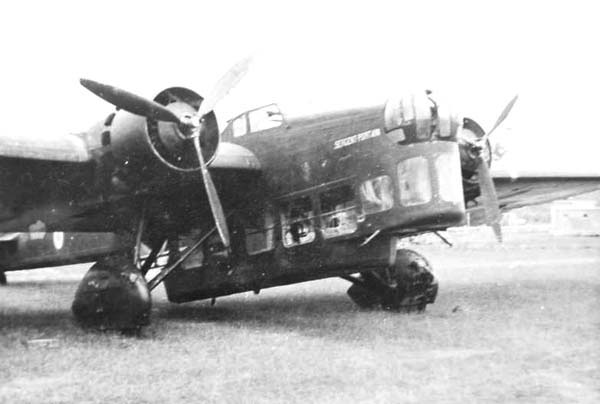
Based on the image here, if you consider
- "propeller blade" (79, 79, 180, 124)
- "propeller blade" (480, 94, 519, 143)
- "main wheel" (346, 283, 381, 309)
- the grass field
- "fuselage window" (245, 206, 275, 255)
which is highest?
"propeller blade" (79, 79, 180, 124)

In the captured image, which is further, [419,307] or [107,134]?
[419,307]

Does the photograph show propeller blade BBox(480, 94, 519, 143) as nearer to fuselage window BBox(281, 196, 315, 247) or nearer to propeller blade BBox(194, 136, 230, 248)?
fuselage window BBox(281, 196, 315, 247)

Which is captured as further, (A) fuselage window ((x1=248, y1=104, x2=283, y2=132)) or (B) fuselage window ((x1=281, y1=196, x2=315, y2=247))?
(A) fuselage window ((x1=248, y1=104, x2=283, y2=132))

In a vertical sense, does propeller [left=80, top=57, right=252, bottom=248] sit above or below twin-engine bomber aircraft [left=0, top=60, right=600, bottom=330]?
above

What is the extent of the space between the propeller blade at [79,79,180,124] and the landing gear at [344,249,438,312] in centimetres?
428

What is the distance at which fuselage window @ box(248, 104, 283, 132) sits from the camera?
33.1ft

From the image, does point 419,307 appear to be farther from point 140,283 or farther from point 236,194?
point 140,283

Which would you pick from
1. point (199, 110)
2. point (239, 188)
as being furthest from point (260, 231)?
point (199, 110)

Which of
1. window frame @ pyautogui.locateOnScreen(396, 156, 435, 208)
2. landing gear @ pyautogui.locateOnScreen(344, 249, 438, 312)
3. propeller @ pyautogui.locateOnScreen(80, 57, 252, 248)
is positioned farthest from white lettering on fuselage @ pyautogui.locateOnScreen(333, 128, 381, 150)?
landing gear @ pyautogui.locateOnScreen(344, 249, 438, 312)

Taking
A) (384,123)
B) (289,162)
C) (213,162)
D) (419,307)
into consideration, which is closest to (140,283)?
(213,162)

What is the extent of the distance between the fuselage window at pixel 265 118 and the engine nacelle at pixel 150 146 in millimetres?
1412

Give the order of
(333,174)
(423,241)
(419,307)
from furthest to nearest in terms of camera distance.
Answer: (423,241) → (419,307) → (333,174)

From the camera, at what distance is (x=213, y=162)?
9414mm

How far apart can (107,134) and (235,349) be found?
312cm
